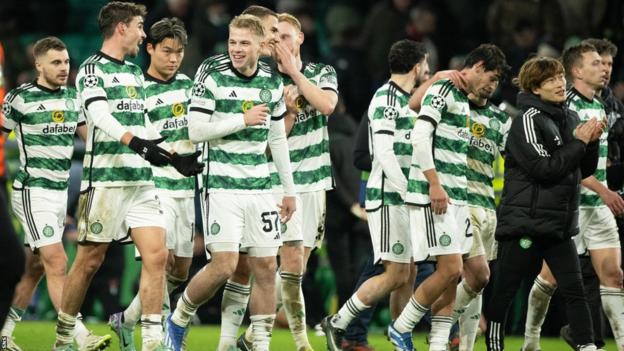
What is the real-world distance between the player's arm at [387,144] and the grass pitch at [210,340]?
223cm

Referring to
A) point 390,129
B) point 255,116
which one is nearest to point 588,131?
point 390,129

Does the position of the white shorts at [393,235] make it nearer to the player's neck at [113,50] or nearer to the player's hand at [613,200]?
the player's hand at [613,200]

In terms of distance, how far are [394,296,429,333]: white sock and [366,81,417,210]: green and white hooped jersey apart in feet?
3.04

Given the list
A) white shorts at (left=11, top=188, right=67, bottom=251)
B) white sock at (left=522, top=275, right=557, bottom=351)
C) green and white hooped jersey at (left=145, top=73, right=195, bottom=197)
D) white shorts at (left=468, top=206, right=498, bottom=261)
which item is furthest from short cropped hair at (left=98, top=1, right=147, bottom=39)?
white sock at (left=522, top=275, right=557, bottom=351)

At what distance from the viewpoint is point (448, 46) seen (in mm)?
18547

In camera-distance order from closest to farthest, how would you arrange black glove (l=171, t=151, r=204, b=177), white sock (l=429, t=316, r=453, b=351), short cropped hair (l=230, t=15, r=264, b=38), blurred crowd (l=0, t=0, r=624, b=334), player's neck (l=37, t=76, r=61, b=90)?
black glove (l=171, t=151, r=204, b=177)
short cropped hair (l=230, t=15, r=264, b=38)
white sock (l=429, t=316, r=453, b=351)
player's neck (l=37, t=76, r=61, b=90)
blurred crowd (l=0, t=0, r=624, b=334)

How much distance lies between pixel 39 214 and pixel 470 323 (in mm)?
3573

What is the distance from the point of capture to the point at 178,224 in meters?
11.4

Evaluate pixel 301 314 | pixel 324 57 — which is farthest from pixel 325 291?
pixel 301 314

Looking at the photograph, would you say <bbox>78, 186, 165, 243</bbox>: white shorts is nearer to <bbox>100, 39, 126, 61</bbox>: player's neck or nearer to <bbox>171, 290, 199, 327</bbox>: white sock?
<bbox>171, 290, 199, 327</bbox>: white sock

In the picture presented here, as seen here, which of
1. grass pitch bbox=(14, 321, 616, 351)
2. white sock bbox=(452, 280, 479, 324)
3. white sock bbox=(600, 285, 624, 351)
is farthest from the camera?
grass pitch bbox=(14, 321, 616, 351)

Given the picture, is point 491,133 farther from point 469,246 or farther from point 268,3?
point 268,3

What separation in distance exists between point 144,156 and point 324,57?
926 cm

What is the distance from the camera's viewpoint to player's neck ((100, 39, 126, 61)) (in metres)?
10.4
